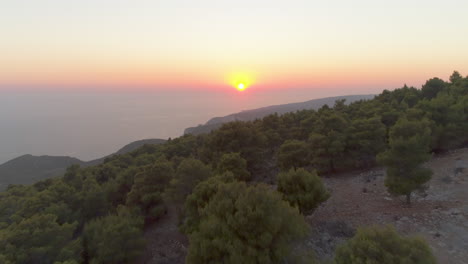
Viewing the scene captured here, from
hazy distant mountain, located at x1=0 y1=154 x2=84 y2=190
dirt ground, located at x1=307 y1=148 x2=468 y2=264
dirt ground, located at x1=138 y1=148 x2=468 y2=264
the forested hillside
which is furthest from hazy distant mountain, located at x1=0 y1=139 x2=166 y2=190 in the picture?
dirt ground, located at x1=307 y1=148 x2=468 y2=264

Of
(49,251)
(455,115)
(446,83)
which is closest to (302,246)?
(49,251)

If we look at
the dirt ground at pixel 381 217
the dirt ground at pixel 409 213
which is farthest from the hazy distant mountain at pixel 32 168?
the dirt ground at pixel 409 213

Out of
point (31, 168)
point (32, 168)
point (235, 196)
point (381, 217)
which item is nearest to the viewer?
point (235, 196)

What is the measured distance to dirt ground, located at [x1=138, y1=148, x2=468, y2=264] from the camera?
420 inches

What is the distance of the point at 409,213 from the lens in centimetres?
1261

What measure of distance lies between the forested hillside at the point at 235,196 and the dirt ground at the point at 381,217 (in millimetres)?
1276

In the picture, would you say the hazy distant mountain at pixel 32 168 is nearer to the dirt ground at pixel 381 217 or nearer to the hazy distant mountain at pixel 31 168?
the hazy distant mountain at pixel 31 168

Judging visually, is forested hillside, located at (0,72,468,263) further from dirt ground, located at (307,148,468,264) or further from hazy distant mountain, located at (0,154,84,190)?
hazy distant mountain, located at (0,154,84,190)

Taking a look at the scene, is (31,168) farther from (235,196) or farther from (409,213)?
(409,213)

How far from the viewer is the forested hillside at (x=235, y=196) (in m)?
8.14

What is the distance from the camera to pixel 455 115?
66.1 feet

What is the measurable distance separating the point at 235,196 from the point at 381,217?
8.22m

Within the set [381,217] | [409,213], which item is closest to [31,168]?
[381,217]

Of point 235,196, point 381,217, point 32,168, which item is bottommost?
point 32,168
